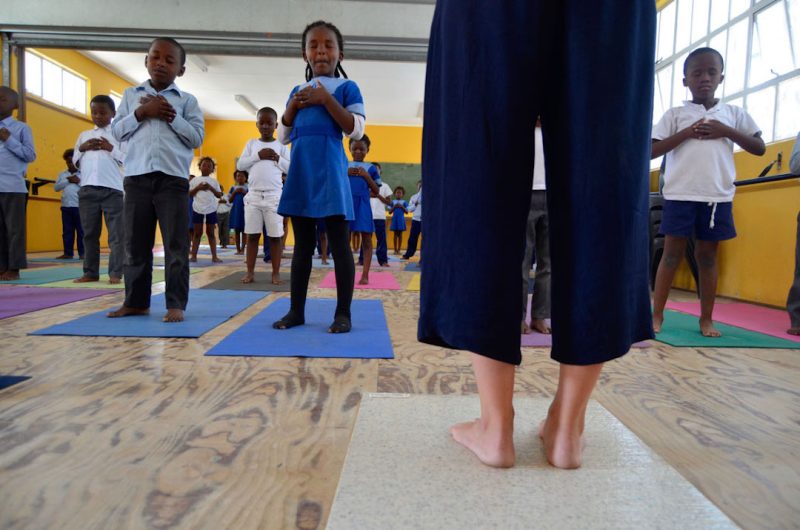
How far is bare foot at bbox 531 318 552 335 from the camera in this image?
2.39 m

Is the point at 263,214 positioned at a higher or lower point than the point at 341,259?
higher

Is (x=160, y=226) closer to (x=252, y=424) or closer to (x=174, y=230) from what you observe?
(x=174, y=230)

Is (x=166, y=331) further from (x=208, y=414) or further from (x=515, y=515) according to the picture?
(x=515, y=515)

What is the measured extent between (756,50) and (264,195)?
14.0ft

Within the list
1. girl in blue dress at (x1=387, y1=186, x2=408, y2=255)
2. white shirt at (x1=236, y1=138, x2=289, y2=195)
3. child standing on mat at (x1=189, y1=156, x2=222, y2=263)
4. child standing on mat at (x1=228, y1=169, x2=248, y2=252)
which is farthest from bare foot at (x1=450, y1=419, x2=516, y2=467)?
girl in blue dress at (x1=387, y1=186, x2=408, y2=255)

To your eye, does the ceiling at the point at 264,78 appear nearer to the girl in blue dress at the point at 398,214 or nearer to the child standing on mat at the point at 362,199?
the girl in blue dress at the point at 398,214

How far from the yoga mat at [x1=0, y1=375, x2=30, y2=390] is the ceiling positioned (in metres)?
7.92

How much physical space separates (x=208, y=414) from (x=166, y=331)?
3.51 feet

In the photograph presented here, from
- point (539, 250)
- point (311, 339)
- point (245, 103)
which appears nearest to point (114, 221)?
point (311, 339)

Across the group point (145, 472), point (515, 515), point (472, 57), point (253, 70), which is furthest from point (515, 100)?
point (253, 70)

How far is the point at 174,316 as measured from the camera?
229cm

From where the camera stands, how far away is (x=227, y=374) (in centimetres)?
147

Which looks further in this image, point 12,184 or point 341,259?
point 12,184

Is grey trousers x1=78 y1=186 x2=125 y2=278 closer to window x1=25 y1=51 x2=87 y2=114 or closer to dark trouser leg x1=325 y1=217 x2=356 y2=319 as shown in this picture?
dark trouser leg x1=325 y1=217 x2=356 y2=319
